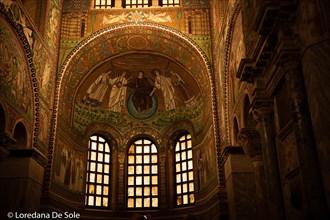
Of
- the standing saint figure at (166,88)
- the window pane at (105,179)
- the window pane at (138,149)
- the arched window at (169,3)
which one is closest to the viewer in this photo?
the arched window at (169,3)

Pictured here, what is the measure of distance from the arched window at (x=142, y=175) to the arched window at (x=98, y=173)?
42.1 inches

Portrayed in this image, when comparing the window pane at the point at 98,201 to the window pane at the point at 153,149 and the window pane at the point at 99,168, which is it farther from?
the window pane at the point at 153,149

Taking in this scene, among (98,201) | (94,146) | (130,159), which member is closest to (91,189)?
(98,201)

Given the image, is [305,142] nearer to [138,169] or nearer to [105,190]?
[105,190]

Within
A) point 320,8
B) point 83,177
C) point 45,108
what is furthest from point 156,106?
point 320,8

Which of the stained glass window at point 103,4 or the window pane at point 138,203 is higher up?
the stained glass window at point 103,4

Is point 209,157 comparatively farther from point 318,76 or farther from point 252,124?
point 318,76

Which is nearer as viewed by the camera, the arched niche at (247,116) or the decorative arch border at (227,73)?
the arched niche at (247,116)

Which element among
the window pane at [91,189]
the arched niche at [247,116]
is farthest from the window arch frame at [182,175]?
the arched niche at [247,116]

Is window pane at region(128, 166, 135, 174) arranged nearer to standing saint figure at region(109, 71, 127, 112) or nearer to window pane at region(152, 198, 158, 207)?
window pane at region(152, 198, 158, 207)

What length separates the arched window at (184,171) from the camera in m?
18.2

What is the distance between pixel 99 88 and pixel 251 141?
33.7 ft

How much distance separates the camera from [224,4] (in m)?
14.6

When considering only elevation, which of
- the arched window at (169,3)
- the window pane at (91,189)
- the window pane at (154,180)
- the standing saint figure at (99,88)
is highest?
the arched window at (169,3)
